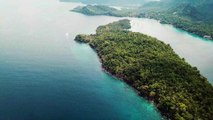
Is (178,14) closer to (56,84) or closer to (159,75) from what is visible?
(159,75)

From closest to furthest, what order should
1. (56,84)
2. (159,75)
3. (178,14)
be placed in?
1. (56,84)
2. (159,75)
3. (178,14)

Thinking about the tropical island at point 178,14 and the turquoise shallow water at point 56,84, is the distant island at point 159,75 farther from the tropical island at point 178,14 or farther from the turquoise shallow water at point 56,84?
the tropical island at point 178,14

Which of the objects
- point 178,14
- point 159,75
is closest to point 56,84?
point 159,75

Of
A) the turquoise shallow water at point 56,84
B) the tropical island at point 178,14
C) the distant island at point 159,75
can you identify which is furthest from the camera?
the tropical island at point 178,14

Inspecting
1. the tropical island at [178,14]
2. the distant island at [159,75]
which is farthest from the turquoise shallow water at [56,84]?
the tropical island at [178,14]

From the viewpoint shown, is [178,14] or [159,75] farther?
[178,14]
